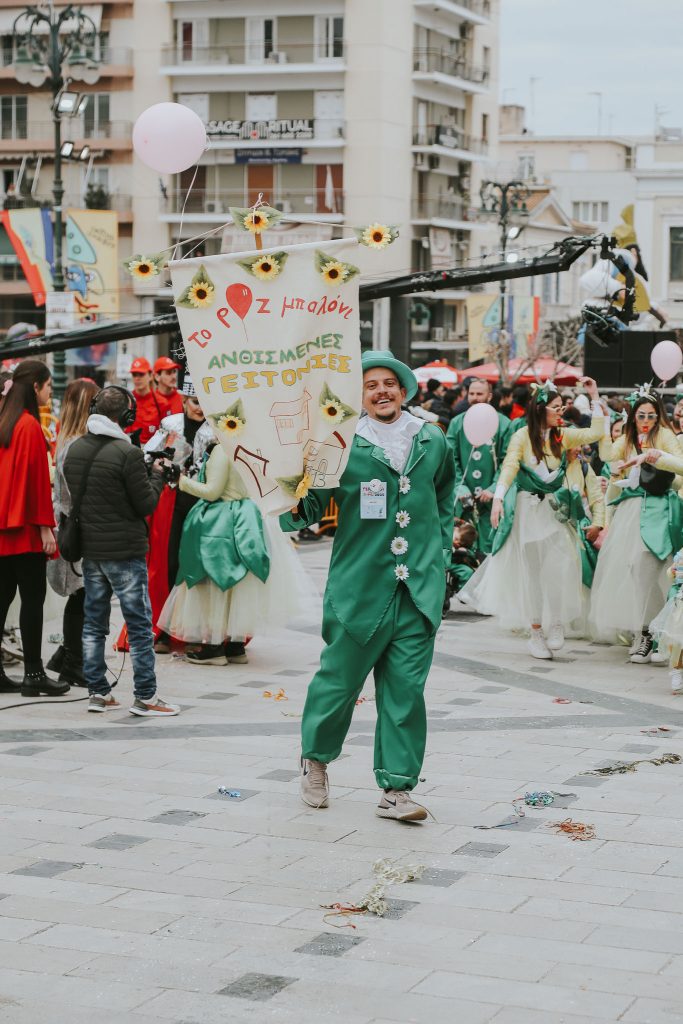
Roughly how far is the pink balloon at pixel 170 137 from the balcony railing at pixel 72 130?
4532 cm

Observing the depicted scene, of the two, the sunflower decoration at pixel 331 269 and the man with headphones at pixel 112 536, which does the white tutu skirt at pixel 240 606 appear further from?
the sunflower decoration at pixel 331 269

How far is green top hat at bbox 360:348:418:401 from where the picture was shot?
661cm

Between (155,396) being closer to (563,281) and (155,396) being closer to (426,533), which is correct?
(426,533)

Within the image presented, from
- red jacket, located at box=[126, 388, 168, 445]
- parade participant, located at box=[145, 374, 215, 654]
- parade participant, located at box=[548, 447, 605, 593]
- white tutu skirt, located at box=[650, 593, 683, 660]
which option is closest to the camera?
white tutu skirt, located at box=[650, 593, 683, 660]

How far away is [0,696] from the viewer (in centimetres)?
930

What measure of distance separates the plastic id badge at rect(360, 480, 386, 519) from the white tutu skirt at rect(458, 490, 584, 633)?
4.69 m

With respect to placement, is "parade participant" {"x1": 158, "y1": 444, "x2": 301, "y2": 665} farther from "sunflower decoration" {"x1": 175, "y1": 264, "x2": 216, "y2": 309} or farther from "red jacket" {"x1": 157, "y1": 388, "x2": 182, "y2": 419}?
"sunflower decoration" {"x1": 175, "y1": 264, "x2": 216, "y2": 309}

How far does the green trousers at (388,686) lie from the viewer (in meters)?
6.58

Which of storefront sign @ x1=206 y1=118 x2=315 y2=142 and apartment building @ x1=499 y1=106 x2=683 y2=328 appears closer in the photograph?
storefront sign @ x1=206 y1=118 x2=315 y2=142

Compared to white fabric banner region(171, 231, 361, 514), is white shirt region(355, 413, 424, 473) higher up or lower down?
lower down

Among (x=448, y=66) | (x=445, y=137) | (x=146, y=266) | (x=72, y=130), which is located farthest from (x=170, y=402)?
(x=448, y=66)

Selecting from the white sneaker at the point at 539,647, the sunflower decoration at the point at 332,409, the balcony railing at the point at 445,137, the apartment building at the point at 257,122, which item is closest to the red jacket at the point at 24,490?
the sunflower decoration at the point at 332,409

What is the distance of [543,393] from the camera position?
1083 cm

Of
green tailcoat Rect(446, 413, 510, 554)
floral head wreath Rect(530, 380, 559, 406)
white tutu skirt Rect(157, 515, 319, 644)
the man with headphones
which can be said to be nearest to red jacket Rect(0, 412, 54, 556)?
the man with headphones
